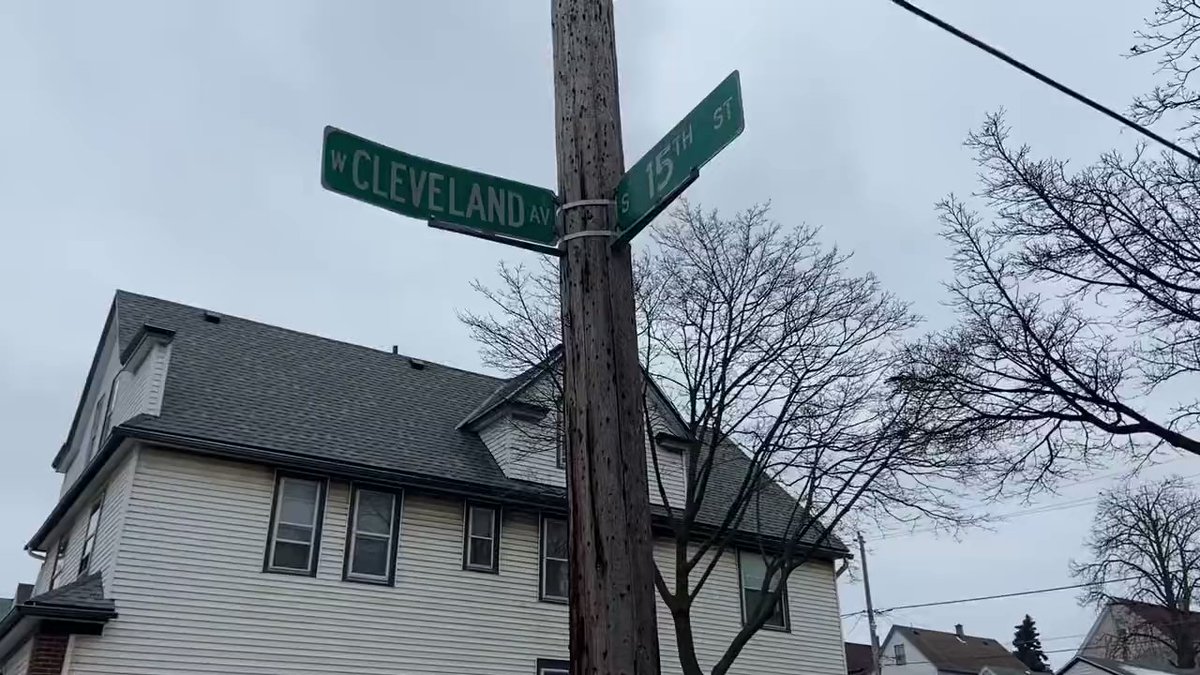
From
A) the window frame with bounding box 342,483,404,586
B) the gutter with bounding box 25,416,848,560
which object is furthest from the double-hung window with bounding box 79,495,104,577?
the window frame with bounding box 342,483,404,586

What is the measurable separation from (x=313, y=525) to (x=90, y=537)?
3709 millimetres

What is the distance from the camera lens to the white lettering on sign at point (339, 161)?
4059 millimetres

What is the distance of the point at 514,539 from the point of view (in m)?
18.0

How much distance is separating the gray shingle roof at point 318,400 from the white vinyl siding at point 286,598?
0.61 meters

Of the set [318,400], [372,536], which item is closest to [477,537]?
[372,536]

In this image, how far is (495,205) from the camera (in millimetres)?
4258

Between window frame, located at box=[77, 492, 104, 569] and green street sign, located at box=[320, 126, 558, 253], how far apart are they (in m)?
13.9

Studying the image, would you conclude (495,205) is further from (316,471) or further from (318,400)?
(318,400)

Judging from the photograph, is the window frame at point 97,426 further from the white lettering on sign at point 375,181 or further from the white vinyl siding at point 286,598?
the white lettering on sign at point 375,181

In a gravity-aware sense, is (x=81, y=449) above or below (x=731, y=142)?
above

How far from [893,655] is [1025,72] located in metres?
55.3

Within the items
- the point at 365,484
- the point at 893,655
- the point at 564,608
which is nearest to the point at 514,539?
the point at 564,608

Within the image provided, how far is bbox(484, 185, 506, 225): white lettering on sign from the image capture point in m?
4.23

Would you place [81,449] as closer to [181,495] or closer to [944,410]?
[181,495]
